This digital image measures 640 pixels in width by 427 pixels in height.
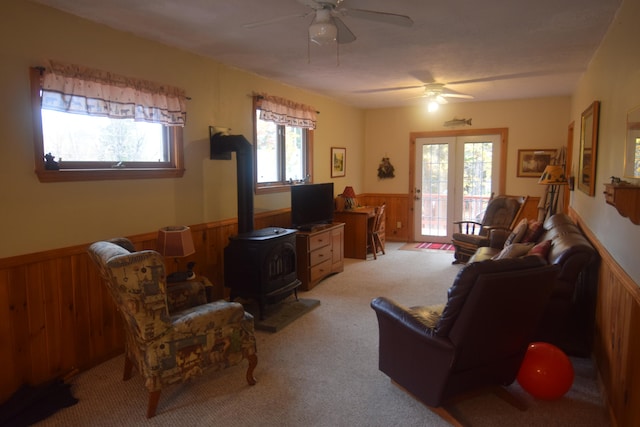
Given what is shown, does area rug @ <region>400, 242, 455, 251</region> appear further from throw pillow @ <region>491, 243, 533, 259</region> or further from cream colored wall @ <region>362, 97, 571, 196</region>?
throw pillow @ <region>491, 243, 533, 259</region>

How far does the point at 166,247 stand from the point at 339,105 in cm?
439

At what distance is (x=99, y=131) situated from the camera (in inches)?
123

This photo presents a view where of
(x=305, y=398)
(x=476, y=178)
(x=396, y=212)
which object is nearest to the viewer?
(x=305, y=398)

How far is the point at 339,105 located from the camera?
6.78 metres

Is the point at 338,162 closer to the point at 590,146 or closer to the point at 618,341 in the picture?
the point at 590,146

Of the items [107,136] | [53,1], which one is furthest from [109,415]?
[53,1]

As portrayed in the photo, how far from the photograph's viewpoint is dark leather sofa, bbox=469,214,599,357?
2.81m

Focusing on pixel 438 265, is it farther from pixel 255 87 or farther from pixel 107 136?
pixel 107 136

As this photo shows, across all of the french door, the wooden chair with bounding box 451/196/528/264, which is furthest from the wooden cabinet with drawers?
the french door

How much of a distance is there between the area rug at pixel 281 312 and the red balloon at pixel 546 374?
1.95 m

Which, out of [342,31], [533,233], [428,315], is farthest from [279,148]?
[428,315]

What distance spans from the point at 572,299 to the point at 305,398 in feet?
6.47

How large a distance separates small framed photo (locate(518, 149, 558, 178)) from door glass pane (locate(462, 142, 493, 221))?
467 mm

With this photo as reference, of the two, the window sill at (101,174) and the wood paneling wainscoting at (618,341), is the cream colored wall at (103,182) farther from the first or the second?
the wood paneling wainscoting at (618,341)
